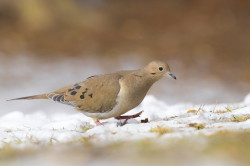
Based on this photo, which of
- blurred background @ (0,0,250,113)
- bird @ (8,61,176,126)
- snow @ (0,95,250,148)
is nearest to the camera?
snow @ (0,95,250,148)

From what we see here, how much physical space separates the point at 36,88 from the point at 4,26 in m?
4.38

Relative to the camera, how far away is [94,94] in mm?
5973

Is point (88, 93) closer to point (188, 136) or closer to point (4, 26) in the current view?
point (188, 136)

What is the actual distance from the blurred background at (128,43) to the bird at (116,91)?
450 centimetres

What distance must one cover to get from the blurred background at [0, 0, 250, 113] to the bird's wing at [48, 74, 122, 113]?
4463mm

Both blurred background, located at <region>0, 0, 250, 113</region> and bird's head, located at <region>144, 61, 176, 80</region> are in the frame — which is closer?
bird's head, located at <region>144, 61, 176, 80</region>

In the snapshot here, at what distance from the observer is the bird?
18.9ft

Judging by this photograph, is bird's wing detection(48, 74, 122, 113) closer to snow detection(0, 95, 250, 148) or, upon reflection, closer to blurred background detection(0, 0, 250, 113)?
snow detection(0, 95, 250, 148)

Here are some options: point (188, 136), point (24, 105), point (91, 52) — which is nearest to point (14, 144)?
point (188, 136)

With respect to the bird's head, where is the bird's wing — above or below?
below

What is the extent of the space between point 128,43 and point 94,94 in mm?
8411

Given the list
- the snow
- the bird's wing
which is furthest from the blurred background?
the bird's wing

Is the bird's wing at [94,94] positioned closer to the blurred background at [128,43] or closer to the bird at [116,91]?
the bird at [116,91]

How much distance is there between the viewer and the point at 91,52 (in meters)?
13.9
